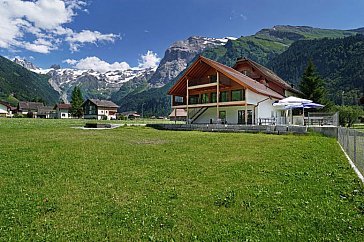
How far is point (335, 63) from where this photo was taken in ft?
424

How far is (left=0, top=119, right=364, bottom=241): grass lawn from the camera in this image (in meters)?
4.84

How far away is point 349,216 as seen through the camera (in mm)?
5336

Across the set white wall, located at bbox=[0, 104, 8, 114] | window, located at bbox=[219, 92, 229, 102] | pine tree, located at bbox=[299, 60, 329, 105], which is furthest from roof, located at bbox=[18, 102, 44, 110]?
pine tree, located at bbox=[299, 60, 329, 105]

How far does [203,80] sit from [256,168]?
2712cm

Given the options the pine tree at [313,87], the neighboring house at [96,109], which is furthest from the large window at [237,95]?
the neighboring house at [96,109]

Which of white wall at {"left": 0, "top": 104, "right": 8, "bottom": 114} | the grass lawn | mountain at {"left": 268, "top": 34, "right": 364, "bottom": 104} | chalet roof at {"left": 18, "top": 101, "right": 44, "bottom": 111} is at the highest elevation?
mountain at {"left": 268, "top": 34, "right": 364, "bottom": 104}

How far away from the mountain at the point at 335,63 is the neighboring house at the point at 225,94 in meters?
74.6

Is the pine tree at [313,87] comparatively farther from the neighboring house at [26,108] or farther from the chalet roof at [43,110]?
the neighboring house at [26,108]

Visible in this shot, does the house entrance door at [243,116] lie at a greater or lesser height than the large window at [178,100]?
lesser

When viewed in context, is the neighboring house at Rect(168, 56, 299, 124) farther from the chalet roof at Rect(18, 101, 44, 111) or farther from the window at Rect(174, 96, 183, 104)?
the chalet roof at Rect(18, 101, 44, 111)

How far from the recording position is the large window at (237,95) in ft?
105

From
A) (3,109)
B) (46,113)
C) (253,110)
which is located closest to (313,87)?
(253,110)

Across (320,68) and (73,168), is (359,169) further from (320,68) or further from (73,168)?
(320,68)

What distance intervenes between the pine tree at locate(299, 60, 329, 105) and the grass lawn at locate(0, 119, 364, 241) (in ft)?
125
